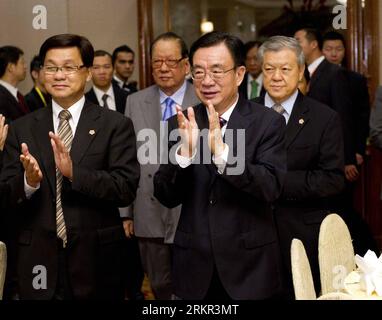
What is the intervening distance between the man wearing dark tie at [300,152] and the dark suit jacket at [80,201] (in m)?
0.62

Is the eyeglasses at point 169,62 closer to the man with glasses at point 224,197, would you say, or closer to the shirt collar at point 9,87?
the man with glasses at point 224,197

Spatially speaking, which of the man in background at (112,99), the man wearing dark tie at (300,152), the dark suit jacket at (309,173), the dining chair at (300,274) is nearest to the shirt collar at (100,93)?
the man in background at (112,99)

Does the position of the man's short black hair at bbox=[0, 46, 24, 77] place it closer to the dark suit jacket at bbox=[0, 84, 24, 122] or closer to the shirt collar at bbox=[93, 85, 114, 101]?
the dark suit jacket at bbox=[0, 84, 24, 122]

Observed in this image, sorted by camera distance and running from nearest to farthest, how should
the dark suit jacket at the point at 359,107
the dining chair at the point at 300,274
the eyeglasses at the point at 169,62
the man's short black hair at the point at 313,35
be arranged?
1. the dining chair at the point at 300,274
2. the eyeglasses at the point at 169,62
3. the man's short black hair at the point at 313,35
4. the dark suit jacket at the point at 359,107

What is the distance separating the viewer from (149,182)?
342cm

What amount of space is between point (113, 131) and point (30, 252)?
47 cm

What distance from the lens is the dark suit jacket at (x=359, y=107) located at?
452 cm

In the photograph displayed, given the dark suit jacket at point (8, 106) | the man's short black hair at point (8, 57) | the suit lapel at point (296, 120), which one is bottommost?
the suit lapel at point (296, 120)

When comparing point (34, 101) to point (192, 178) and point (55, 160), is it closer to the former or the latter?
point (55, 160)

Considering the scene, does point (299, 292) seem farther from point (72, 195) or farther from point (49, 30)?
point (49, 30)

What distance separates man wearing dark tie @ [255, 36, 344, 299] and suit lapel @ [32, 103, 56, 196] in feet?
2.73

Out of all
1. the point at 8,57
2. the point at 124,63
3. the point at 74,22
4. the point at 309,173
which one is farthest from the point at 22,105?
the point at 309,173

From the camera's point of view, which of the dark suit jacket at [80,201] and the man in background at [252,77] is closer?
the dark suit jacket at [80,201]

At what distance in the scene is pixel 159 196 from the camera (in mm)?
2301
